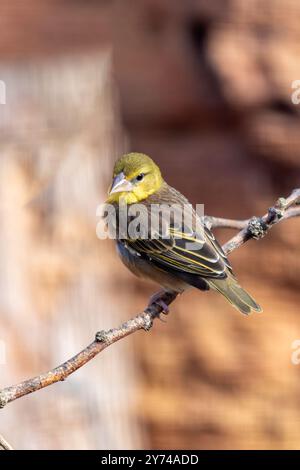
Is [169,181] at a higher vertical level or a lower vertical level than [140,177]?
higher

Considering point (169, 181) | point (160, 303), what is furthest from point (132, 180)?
point (169, 181)

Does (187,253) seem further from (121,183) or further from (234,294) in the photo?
(121,183)

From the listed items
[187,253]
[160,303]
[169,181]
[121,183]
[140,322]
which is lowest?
[140,322]

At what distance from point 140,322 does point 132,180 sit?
1426 millimetres

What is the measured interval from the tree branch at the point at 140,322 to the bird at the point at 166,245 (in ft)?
0.36

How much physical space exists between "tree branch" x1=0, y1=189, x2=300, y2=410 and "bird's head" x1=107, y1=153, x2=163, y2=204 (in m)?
0.43

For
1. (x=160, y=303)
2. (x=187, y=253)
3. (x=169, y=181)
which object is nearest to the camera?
(x=160, y=303)

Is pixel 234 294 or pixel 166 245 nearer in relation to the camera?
pixel 234 294

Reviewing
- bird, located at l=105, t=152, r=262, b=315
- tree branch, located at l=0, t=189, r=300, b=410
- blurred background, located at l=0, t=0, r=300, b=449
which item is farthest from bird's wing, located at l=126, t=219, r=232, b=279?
Result: blurred background, located at l=0, t=0, r=300, b=449

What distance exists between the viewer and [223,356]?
7082 mm

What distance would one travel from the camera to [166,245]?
445cm

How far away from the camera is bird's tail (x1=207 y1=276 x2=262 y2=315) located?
4.23 metres

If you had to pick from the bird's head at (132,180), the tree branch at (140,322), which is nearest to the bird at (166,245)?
the bird's head at (132,180)

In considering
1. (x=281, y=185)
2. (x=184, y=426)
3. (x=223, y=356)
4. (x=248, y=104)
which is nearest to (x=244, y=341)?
(x=223, y=356)
